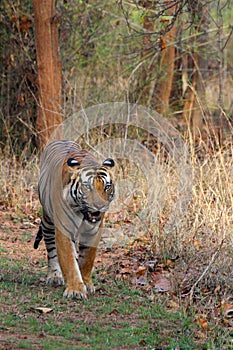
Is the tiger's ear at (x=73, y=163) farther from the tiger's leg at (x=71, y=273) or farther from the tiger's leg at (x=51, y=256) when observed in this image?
the tiger's leg at (x=51, y=256)

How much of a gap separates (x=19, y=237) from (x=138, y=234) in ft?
4.61

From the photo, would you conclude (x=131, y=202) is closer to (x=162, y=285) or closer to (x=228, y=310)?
(x=162, y=285)

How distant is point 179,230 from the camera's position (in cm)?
694

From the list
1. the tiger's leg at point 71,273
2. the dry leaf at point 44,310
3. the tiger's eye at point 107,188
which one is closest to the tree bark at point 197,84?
the tiger's eye at point 107,188

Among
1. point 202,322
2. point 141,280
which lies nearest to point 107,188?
point 141,280

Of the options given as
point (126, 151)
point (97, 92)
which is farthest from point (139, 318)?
point (97, 92)

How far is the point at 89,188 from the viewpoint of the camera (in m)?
5.61

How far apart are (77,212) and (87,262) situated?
0.46 m

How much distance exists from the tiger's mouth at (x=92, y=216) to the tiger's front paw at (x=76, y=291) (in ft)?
1.74

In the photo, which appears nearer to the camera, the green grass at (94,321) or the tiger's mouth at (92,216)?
the green grass at (94,321)

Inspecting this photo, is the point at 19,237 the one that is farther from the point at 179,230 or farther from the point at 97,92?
the point at 97,92

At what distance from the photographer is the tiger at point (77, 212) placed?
18.5 feet

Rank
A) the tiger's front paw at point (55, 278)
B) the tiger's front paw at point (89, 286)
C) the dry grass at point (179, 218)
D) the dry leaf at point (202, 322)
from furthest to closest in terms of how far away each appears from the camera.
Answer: the tiger's front paw at point (55, 278)
the dry grass at point (179, 218)
the tiger's front paw at point (89, 286)
the dry leaf at point (202, 322)

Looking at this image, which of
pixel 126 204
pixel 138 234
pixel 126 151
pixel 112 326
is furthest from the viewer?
pixel 126 151
